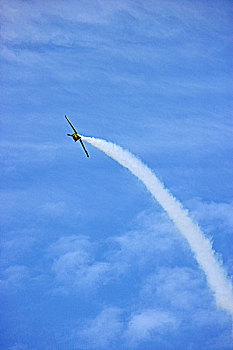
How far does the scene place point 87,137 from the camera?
7598 inches
